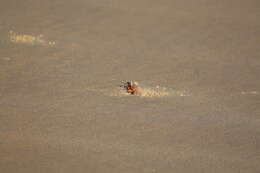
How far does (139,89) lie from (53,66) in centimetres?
98

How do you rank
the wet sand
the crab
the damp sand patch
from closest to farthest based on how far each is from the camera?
the wet sand, the crab, the damp sand patch

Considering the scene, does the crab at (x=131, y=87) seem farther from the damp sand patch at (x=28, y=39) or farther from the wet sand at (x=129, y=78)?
the damp sand patch at (x=28, y=39)

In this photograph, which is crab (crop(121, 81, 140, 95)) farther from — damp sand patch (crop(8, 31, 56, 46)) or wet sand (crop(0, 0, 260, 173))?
damp sand patch (crop(8, 31, 56, 46))

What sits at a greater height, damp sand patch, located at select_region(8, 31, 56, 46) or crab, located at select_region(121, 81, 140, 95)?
damp sand patch, located at select_region(8, 31, 56, 46)

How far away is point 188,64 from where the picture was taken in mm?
5961

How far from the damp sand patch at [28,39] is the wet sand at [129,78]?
0.4 inches

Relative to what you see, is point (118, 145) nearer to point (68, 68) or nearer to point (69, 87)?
point (69, 87)

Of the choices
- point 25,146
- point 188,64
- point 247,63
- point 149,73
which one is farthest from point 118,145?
point 247,63

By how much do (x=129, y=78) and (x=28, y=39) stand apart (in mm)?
1459

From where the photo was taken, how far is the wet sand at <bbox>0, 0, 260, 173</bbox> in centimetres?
406

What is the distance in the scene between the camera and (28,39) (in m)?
6.32

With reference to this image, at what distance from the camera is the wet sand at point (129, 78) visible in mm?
4059

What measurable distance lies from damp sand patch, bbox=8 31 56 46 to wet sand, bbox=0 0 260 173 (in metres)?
0.01

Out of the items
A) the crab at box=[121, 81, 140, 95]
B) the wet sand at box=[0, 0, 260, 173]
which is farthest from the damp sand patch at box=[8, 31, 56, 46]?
the crab at box=[121, 81, 140, 95]
